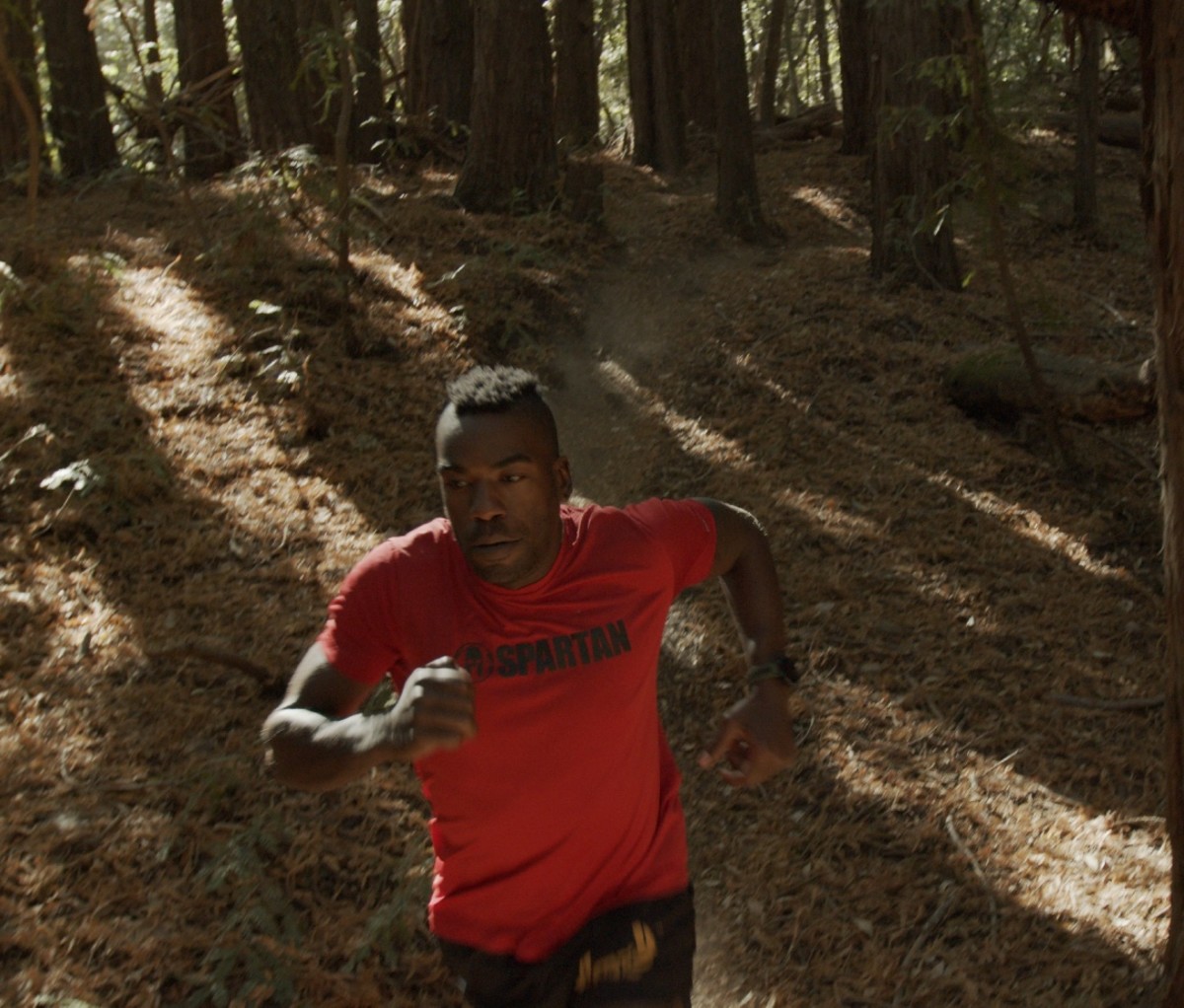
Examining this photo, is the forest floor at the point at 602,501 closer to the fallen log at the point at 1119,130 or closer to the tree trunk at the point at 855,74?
the tree trunk at the point at 855,74

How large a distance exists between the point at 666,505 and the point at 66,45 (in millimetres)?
10880

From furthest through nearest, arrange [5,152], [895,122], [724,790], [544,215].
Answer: [5,152] < [544,215] < [895,122] < [724,790]

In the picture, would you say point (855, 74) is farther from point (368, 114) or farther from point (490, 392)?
point (490, 392)

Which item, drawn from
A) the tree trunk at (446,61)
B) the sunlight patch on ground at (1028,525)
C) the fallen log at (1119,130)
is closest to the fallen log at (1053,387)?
the sunlight patch on ground at (1028,525)

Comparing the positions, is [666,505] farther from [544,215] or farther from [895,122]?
[544,215]

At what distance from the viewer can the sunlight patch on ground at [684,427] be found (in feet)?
26.3

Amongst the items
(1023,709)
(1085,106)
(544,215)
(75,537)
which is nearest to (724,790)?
(1023,709)

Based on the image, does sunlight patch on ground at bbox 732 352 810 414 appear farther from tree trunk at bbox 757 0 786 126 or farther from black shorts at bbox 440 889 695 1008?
tree trunk at bbox 757 0 786 126

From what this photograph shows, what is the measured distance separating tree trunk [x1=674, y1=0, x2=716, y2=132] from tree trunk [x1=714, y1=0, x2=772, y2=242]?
15.9ft

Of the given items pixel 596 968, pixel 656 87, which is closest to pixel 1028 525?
pixel 596 968

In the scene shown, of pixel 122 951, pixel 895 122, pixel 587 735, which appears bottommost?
pixel 122 951

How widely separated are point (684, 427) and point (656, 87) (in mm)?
8433

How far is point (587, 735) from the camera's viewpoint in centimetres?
269

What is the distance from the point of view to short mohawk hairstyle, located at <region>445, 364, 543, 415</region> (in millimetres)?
2801
